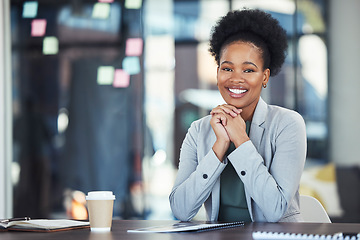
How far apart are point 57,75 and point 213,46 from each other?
395 cm

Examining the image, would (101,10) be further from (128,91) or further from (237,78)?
(237,78)

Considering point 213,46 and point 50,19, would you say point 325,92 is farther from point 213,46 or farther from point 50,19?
point 213,46

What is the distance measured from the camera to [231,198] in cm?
212

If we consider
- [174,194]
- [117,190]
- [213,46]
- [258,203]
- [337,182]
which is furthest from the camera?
[117,190]

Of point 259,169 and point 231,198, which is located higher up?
point 259,169

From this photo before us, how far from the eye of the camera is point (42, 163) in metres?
6.12

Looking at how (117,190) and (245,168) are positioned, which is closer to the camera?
(245,168)

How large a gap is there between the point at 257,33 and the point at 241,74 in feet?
0.61

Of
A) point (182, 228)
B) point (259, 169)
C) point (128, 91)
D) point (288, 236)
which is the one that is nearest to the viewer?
point (288, 236)

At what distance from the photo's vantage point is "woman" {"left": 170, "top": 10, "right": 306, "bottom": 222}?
198 centimetres


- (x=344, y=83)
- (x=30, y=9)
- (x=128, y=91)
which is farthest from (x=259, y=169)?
(x=30, y=9)

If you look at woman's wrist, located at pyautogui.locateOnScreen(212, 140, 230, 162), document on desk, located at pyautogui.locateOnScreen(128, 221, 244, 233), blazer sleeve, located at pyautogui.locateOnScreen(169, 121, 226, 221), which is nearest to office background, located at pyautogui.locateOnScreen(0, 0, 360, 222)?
blazer sleeve, located at pyautogui.locateOnScreen(169, 121, 226, 221)

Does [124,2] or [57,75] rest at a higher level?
[124,2]

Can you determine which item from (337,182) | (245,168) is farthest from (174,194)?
(337,182)
